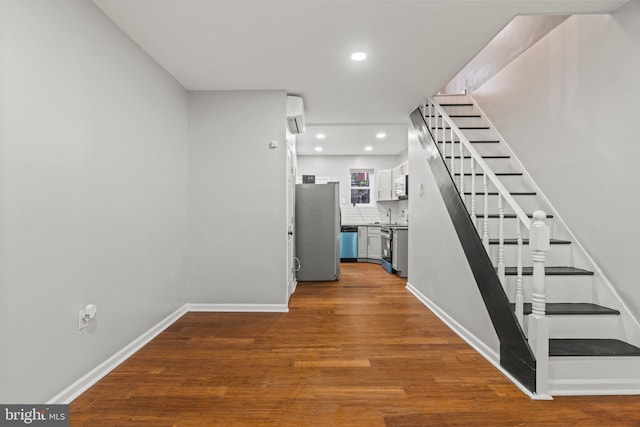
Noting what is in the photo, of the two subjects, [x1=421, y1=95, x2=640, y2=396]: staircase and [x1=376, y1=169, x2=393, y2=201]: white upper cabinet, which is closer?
Result: [x1=421, y1=95, x2=640, y2=396]: staircase

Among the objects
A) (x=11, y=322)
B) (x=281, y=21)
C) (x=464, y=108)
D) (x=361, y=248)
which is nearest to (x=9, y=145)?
(x=11, y=322)

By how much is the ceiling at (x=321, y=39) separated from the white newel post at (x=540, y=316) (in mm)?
1519

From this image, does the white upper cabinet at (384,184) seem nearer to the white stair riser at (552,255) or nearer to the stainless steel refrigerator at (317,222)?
the stainless steel refrigerator at (317,222)

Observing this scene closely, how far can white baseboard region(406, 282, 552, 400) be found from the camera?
194cm

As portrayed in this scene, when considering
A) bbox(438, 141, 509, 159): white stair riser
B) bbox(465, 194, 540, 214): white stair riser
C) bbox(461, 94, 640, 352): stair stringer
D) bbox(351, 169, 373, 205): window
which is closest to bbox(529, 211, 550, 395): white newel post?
bbox(461, 94, 640, 352): stair stringer

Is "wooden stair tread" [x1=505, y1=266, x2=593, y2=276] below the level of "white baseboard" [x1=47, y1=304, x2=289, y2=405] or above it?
above

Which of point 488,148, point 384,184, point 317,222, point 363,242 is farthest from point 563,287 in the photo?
point 384,184

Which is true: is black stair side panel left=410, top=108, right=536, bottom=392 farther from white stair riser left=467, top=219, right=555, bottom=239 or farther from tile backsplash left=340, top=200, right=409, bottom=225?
tile backsplash left=340, top=200, right=409, bottom=225

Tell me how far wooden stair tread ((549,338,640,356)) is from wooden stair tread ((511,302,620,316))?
0.61 ft

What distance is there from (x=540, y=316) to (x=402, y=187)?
4552 millimetres

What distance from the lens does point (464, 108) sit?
4133 millimetres

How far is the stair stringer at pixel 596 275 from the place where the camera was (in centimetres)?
204

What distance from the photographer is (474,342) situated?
2.57 meters

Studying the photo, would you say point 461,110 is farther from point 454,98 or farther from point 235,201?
point 235,201
